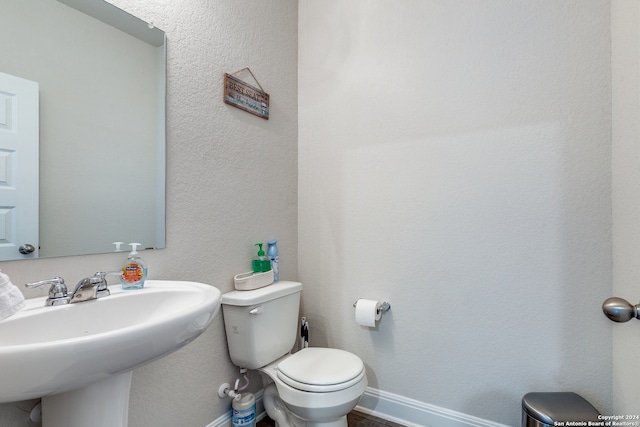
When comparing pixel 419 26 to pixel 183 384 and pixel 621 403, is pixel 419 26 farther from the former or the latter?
pixel 183 384

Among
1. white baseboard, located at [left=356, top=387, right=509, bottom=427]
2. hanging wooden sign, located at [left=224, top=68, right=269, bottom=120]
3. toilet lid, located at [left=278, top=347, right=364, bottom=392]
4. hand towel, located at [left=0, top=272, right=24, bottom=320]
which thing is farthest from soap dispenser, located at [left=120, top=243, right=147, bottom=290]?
white baseboard, located at [left=356, top=387, right=509, bottom=427]

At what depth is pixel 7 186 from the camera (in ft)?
2.82

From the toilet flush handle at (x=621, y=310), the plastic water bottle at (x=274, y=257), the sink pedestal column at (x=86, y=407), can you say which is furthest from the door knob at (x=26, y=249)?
the toilet flush handle at (x=621, y=310)

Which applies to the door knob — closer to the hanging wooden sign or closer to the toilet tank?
the toilet tank

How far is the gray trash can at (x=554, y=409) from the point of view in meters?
1.09

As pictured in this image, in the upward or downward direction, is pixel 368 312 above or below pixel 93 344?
below

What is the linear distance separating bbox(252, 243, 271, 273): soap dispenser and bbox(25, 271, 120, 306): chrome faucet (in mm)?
705

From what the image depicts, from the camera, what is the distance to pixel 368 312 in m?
1.57

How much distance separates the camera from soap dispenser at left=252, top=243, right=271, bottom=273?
1.57 metres

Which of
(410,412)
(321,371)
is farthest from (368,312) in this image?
(410,412)

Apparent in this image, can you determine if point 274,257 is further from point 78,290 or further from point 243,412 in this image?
point 78,290

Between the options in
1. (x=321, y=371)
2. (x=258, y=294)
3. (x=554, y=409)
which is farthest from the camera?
(x=258, y=294)

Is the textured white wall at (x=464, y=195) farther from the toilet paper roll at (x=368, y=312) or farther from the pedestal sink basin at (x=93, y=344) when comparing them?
the pedestal sink basin at (x=93, y=344)

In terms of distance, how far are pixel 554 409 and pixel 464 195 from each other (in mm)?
899
